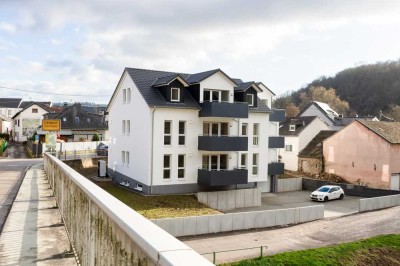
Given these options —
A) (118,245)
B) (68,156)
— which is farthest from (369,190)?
(118,245)

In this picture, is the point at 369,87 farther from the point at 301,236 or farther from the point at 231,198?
the point at 301,236

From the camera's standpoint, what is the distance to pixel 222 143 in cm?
2948

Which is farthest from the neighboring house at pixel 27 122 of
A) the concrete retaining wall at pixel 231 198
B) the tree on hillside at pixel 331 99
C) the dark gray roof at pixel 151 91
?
the tree on hillside at pixel 331 99

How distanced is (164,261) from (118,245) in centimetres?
166

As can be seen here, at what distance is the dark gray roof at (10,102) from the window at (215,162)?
81.3 metres

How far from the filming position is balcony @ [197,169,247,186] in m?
29.1

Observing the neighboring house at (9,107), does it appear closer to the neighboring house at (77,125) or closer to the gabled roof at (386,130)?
the neighboring house at (77,125)

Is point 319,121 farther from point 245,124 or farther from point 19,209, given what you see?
point 19,209

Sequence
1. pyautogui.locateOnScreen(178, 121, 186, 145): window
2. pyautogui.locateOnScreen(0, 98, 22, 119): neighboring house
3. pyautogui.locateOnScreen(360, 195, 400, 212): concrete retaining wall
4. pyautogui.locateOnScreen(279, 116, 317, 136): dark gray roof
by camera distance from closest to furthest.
→ pyautogui.locateOnScreen(178, 121, 186, 145): window
pyautogui.locateOnScreen(360, 195, 400, 212): concrete retaining wall
pyautogui.locateOnScreen(279, 116, 317, 136): dark gray roof
pyautogui.locateOnScreen(0, 98, 22, 119): neighboring house

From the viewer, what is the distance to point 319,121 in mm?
55688

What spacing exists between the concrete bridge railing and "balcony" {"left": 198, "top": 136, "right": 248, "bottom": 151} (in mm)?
21946

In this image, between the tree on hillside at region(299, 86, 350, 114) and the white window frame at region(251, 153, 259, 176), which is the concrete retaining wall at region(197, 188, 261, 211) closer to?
the white window frame at region(251, 153, 259, 176)

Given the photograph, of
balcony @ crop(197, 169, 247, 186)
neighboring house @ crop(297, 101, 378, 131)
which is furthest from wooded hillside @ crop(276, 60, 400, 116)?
balcony @ crop(197, 169, 247, 186)

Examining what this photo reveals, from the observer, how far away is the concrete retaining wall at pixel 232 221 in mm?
21750
